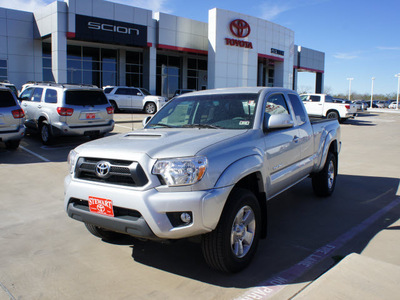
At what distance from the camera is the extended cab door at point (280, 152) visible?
4160 millimetres

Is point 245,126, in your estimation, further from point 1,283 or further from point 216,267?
point 1,283

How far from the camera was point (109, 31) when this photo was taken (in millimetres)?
24875

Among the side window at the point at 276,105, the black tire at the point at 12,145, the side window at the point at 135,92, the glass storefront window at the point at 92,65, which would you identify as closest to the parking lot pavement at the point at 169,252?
the side window at the point at 276,105

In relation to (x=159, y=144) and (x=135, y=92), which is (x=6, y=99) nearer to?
(x=159, y=144)

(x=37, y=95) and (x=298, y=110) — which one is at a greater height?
(x=37, y=95)

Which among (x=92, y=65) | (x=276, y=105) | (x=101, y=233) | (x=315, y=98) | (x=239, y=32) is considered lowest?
(x=101, y=233)

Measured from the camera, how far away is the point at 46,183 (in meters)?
7.07

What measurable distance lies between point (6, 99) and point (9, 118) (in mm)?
601

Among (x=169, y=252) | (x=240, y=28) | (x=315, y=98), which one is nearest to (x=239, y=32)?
(x=240, y=28)

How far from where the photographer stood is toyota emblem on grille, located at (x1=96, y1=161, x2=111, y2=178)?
10.9 feet

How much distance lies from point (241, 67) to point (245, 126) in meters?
28.8

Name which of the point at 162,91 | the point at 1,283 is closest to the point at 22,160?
the point at 1,283

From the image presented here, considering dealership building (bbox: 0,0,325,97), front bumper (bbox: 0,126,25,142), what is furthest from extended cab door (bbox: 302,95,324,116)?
front bumper (bbox: 0,126,25,142)

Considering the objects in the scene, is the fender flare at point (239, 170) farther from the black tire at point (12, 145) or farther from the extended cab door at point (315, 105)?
the extended cab door at point (315, 105)
